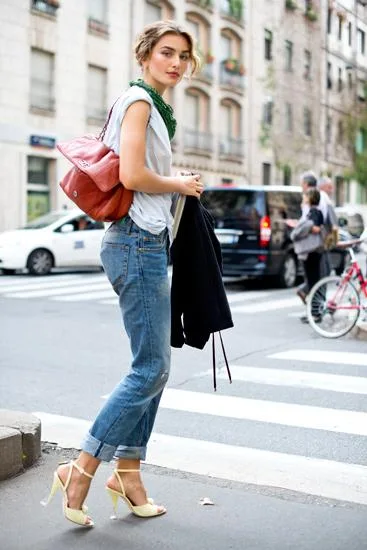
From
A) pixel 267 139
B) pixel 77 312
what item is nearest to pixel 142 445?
pixel 77 312

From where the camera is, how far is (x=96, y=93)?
103ft

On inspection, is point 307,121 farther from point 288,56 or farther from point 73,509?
point 73,509

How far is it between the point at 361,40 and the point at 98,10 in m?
28.0

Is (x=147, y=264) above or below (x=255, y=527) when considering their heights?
above

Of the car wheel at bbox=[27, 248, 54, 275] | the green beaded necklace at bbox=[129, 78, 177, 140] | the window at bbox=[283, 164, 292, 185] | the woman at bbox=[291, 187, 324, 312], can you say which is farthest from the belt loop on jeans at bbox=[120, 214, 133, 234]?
the window at bbox=[283, 164, 292, 185]

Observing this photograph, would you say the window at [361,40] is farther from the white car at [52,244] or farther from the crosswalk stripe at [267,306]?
the crosswalk stripe at [267,306]

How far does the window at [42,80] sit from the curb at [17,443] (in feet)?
81.3

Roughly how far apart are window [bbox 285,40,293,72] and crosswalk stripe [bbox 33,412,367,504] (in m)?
40.8

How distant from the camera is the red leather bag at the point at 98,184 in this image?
3.52 m

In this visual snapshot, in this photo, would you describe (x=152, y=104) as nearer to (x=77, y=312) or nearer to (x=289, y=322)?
(x=289, y=322)

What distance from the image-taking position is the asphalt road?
13.4ft

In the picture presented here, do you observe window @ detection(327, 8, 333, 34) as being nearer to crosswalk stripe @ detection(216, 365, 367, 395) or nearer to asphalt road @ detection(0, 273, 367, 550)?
asphalt road @ detection(0, 273, 367, 550)

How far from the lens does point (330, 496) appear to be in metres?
4.11

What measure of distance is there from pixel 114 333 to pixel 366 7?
161 feet
